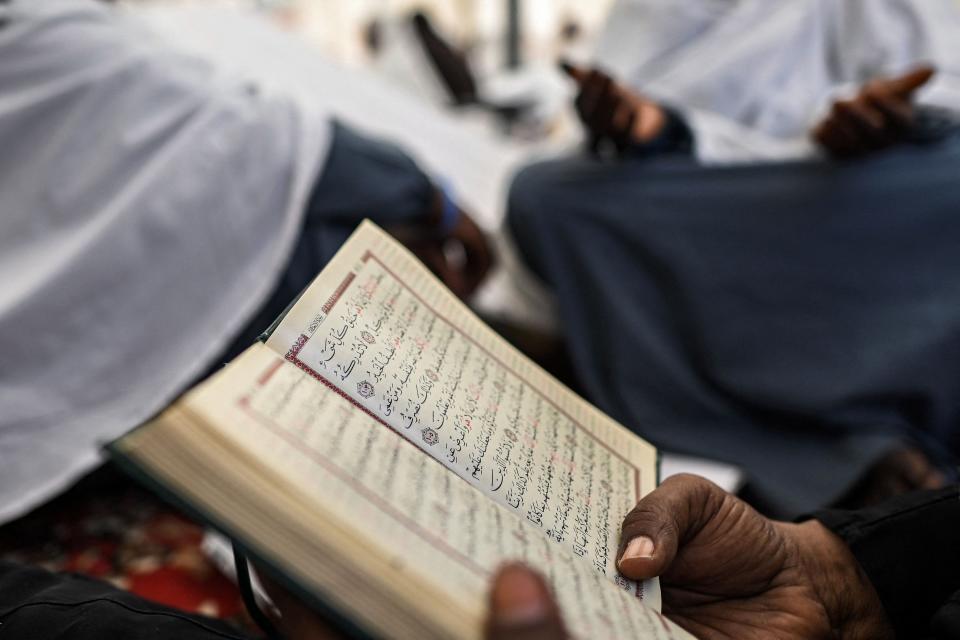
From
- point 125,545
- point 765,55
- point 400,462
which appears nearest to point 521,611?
point 400,462

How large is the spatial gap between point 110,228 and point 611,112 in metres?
0.66

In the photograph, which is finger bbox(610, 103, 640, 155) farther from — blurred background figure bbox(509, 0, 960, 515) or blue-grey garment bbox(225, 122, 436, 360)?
blue-grey garment bbox(225, 122, 436, 360)

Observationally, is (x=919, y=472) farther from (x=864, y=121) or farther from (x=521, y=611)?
(x=521, y=611)

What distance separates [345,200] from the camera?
0.95 m

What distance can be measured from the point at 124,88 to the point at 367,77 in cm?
125

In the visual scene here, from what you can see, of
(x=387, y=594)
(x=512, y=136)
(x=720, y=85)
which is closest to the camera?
(x=387, y=594)

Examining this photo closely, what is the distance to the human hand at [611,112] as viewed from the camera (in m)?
0.93

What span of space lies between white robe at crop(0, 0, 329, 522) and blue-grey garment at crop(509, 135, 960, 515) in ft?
1.46

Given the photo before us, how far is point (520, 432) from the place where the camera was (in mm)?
423

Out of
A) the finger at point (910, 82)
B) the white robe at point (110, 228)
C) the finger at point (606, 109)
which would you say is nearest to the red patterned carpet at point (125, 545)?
the white robe at point (110, 228)

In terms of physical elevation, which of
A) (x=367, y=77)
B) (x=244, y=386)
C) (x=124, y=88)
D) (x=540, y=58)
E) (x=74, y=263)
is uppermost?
(x=244, y=386)

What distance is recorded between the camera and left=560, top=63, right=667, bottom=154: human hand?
3.04ft

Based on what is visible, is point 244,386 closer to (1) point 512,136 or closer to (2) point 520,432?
(2) point 520,432

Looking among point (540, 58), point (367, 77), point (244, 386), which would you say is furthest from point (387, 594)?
point (540, 58)
